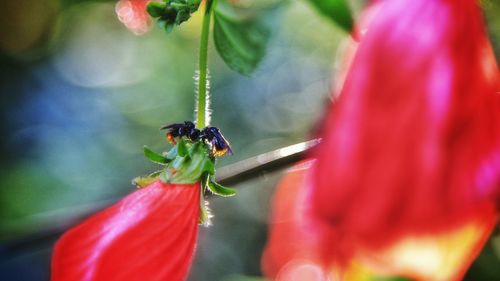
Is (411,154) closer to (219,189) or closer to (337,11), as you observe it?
(337,11)

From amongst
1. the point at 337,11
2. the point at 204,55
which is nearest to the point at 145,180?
the point at 204,55

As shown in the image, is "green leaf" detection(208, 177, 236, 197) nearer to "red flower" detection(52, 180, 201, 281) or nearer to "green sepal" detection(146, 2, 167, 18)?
"red flower" detection(52, 180, 201, 281)

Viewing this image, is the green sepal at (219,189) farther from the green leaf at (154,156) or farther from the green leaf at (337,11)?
the green leaf at (337,11)

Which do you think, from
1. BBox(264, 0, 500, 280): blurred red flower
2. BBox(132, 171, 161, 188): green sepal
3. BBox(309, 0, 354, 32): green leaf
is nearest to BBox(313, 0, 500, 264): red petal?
BBox(264, 0, 500, 280): blurred red flower

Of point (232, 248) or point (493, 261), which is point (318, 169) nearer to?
point (493, 261)

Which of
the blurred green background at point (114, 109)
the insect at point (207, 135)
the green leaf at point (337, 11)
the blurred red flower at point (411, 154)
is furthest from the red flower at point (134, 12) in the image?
the blurred green background at point (114, 109)

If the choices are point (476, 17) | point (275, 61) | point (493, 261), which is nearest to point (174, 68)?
point (275, 61)
